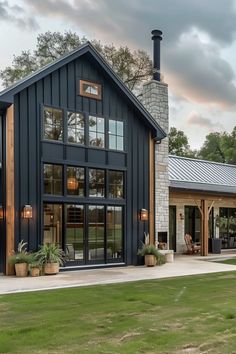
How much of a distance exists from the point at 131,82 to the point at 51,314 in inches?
985

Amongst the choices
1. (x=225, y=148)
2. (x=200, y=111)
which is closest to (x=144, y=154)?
(x=200, y=111)

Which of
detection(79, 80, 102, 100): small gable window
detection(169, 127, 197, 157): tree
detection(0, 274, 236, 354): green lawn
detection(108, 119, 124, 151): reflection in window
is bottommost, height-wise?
detection(0, 274, 236, 354): green lawn

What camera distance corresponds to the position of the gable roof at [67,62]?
38.8ft

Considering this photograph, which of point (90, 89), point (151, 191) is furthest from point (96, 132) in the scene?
point (151, 191)

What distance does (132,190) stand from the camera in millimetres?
14578

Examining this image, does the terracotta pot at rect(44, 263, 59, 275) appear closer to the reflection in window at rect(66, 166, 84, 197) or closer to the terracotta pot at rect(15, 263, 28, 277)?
the terracotta pot at rect(15, 263, 28, 277)

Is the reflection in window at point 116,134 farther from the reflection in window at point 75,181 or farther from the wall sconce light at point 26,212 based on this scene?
the wall sconce light at point 26,212

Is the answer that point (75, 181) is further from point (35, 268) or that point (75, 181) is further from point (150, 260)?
point (150, 260)

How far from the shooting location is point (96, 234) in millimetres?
13633

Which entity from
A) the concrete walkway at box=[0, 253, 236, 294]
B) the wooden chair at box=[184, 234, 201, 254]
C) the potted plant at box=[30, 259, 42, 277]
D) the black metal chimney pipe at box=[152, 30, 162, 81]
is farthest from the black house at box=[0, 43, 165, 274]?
the wooden chair at box=[184, 234, 201, 254]

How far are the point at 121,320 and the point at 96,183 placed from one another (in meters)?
7.74

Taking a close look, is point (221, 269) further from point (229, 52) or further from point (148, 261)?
point (229, 52)

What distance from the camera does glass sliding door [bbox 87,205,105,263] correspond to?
13.5 meters

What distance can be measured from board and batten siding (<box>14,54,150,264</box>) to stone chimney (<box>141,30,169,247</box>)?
59 cm
